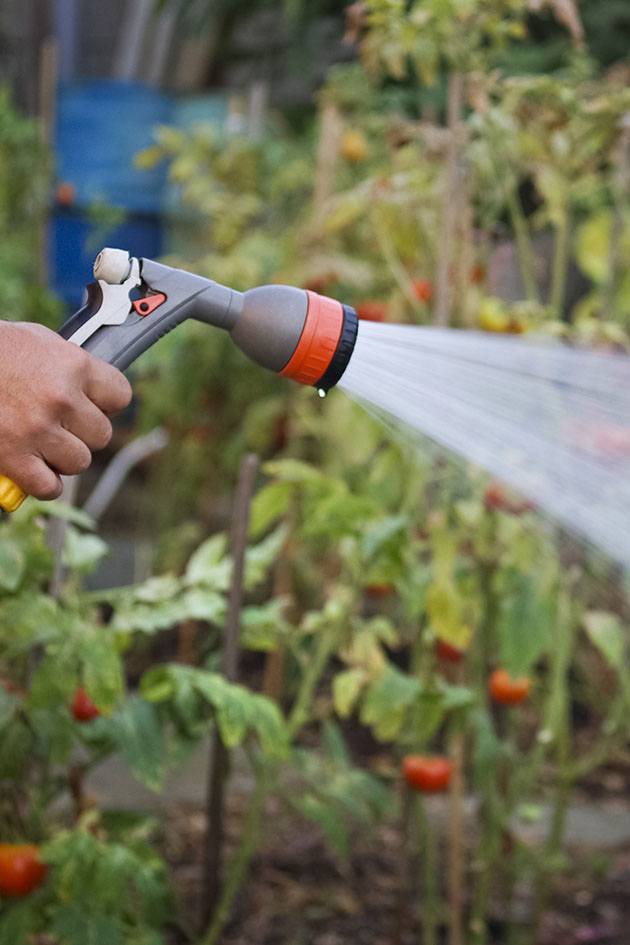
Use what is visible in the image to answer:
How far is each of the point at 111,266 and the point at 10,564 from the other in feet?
2.02

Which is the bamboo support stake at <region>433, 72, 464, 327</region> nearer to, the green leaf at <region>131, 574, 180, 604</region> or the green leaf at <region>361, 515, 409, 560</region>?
the green leaf at <region>361, 515, 409, 560</region>

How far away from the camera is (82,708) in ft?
6.26

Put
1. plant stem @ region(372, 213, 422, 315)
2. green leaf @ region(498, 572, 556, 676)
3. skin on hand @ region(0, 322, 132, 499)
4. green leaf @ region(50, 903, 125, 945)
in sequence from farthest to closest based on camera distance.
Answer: plant stem @ region(372, 213, 422, 315) < green leaf @ region(498, 572, 556, 676) < green leaf @ region(50, 903, 125, 945) < skin on hand @ region(0, 322, 132, 499)

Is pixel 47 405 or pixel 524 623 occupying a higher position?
pixel 47 405

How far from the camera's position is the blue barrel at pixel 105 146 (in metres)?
5.93

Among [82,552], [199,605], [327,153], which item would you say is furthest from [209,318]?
[327,153]

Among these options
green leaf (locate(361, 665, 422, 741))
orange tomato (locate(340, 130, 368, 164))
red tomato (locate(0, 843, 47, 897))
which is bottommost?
red tomato (locate(0, 843, 47, 897))

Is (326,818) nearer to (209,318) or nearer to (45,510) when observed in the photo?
(45,510)

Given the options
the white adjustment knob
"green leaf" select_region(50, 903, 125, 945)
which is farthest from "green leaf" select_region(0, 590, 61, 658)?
the white adjustment knob

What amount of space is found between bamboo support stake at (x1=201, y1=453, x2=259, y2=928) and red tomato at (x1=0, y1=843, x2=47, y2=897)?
0.36 m

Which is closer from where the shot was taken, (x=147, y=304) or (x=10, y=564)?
(x=147, y=304)

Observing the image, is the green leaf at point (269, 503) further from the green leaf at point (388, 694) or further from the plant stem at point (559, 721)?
the plant stem at point (559, 721)

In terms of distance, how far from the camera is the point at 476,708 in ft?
7.56

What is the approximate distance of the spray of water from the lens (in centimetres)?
187
